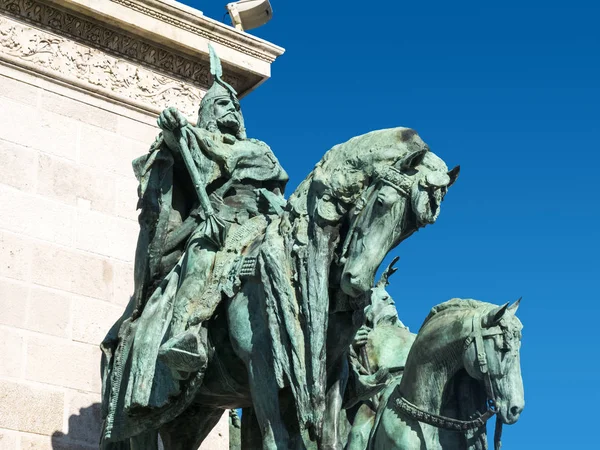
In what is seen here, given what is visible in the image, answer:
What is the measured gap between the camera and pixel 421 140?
6.80 m

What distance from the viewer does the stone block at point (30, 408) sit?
28.2 feet

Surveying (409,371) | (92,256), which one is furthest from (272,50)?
(409,371)

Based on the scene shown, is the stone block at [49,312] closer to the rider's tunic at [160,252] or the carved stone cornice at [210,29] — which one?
the rider's tunic at [160,252]

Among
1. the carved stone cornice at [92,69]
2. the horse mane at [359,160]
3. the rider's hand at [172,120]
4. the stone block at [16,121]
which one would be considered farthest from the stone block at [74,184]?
the horse mane at [359,160]

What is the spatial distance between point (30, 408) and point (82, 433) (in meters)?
0.41

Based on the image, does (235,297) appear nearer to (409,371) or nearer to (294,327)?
(294,327)

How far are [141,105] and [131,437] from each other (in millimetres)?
3340

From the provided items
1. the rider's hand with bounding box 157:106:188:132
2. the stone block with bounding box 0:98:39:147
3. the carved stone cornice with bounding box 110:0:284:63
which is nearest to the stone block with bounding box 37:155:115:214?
the stone block with bounding box 0:98:39:147

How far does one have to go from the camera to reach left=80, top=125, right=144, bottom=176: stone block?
9.75 metres

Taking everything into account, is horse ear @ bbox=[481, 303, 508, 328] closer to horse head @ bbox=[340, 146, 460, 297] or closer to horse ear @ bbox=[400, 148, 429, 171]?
horse head @ bbox=[340, 146, 460, 297]

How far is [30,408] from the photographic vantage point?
870 cm

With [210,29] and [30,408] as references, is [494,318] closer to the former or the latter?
[30,408]

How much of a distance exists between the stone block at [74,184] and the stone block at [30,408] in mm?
1398

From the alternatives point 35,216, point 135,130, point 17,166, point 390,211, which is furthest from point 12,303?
point 390,211
